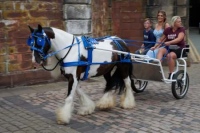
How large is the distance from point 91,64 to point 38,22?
306 cm

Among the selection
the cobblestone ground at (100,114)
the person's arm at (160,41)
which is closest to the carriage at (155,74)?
the cobblestone ground at (100,114)

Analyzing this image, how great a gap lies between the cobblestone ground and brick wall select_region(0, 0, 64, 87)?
0.30 metres

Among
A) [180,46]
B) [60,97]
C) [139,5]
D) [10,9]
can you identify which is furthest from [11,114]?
[139,5]

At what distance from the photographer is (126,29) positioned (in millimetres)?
10883

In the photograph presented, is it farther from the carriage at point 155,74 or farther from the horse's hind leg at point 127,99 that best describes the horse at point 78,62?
the carriage at point 155,74

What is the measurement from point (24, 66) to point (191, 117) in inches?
164

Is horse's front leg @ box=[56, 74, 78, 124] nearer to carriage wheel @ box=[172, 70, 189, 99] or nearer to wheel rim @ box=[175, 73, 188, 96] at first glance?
carriage wheel @ box=[172, 70, 189, 99]

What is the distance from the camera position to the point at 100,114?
609 centimetres

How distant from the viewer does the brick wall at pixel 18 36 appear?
774 cm

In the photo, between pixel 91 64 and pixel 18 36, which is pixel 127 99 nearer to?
pixel 91 64

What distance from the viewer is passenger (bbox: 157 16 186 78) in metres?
7.04

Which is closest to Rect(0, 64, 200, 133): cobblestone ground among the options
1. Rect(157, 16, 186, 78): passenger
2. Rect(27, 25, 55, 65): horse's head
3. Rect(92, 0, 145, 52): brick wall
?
Rect(157, 16, 186, 78): passenger

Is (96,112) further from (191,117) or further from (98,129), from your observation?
(191,117)

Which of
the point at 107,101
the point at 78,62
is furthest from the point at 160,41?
the point at 78,62
